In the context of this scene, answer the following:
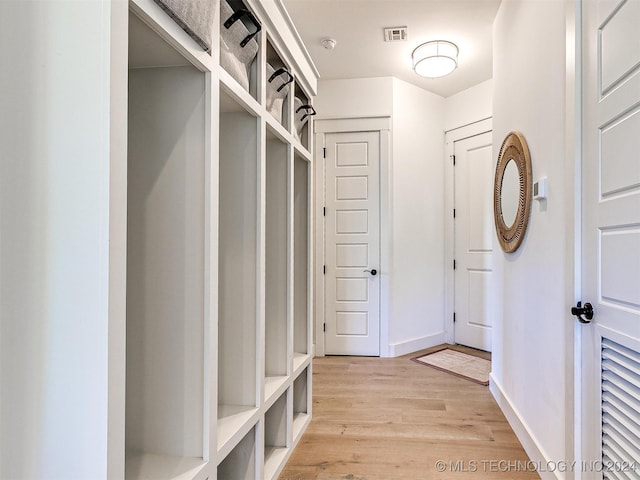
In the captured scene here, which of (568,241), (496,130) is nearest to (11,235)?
(568,241)

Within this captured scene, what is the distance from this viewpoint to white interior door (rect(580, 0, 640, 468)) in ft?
3.83

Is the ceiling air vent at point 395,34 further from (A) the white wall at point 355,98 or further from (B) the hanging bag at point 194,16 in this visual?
(B) the hanging bag at point 194,16

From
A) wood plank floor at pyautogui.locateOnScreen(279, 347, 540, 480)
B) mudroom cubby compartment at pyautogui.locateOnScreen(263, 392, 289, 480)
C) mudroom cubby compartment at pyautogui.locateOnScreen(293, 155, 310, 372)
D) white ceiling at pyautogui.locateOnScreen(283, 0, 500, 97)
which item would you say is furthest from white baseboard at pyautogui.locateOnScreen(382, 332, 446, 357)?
white ceiling at pyautogui.locateOnScreen(283, 0, 500, 97)

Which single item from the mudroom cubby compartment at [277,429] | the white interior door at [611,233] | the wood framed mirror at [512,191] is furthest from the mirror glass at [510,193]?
the mudroom cubby compartment at [277,429]

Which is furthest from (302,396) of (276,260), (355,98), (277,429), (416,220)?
(355,98)

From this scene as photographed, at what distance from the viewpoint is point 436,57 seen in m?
3.16

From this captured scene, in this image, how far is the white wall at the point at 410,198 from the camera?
154 inches

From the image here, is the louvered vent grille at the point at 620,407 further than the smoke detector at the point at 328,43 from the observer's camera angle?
No

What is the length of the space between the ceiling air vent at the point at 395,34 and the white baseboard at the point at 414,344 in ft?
8.93

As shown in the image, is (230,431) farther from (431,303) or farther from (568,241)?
(431,303)

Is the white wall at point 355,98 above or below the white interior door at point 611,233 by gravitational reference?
above

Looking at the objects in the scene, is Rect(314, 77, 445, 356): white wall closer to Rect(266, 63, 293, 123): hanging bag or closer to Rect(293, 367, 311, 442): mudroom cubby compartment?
Rect(293, 367, 311, 442): mudroom cubby compartment

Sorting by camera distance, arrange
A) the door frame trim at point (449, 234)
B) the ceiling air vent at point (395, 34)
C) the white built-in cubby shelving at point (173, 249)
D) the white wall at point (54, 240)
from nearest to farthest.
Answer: the white wall at point (54, 240) → the white built-in cubby shelving at point (173, 249) → the ceiling air vent at point (395, 34) → the door frame trim at point (449, 234)

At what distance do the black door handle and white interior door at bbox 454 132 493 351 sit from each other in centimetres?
250
